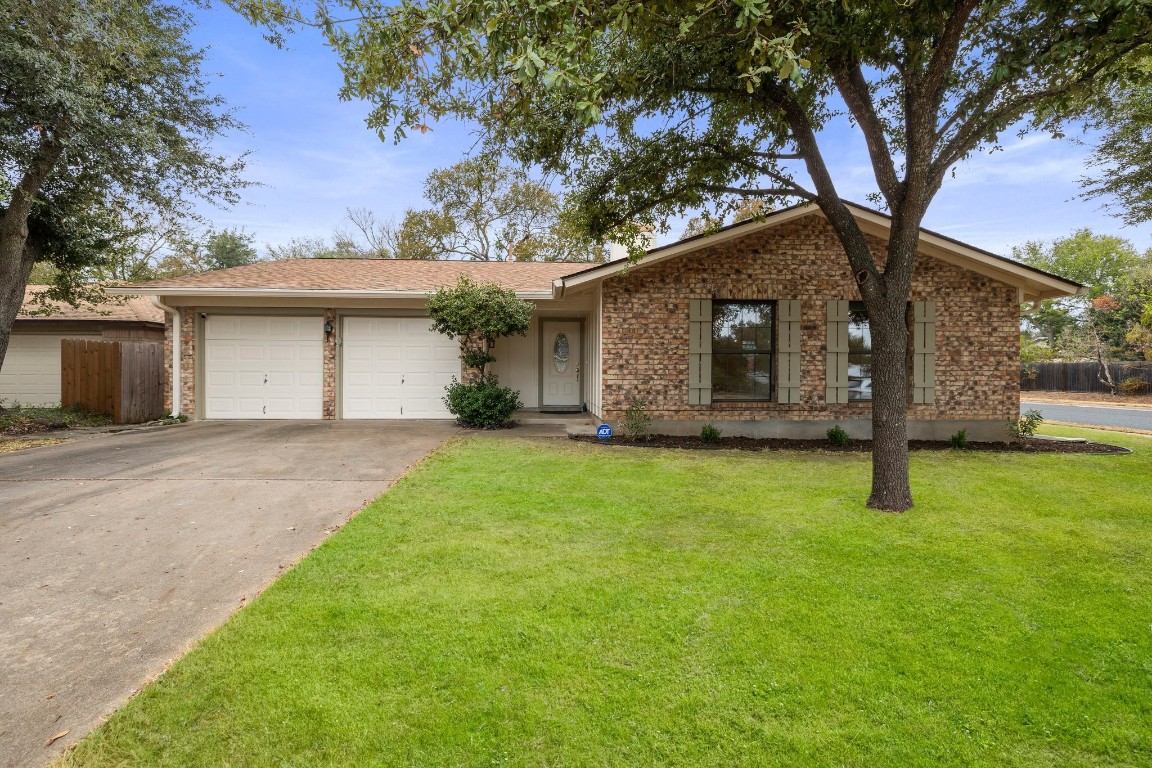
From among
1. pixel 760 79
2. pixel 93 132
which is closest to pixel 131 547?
pixel 760 79

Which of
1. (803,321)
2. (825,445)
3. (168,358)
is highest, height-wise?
(803,321)

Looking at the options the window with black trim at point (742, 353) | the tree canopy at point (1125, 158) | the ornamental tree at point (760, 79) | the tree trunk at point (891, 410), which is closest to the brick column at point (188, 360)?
the ornamental tree at point (760, 79)

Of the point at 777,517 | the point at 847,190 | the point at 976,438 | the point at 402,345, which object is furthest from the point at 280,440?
the point at 976,438

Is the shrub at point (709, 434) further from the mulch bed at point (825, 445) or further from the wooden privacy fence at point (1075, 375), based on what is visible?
the wooden privacy fence at point (1075, 375)

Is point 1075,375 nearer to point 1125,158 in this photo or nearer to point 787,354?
point 1125,158

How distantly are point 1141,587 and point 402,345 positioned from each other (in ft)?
35.8

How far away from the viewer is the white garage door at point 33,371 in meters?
13.2

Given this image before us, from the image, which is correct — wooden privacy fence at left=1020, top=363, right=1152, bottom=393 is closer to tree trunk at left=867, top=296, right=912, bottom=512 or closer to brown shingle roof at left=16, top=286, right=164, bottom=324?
tree trunk at left=867, top=296, right=912, bottom=512

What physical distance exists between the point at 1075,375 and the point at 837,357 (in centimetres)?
2414

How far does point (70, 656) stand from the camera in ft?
8.19

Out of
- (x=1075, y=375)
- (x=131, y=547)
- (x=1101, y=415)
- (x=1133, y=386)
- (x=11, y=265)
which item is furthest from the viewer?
(x=1075, y=375)

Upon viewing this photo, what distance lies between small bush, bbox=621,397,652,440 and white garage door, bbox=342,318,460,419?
4205 mm

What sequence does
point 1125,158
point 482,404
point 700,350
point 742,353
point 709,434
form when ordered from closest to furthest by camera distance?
1. point 709,434
2. point 700,350
3. point 742,353
4. point 482,404
5. point 1125,158

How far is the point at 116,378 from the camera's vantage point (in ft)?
33.7
